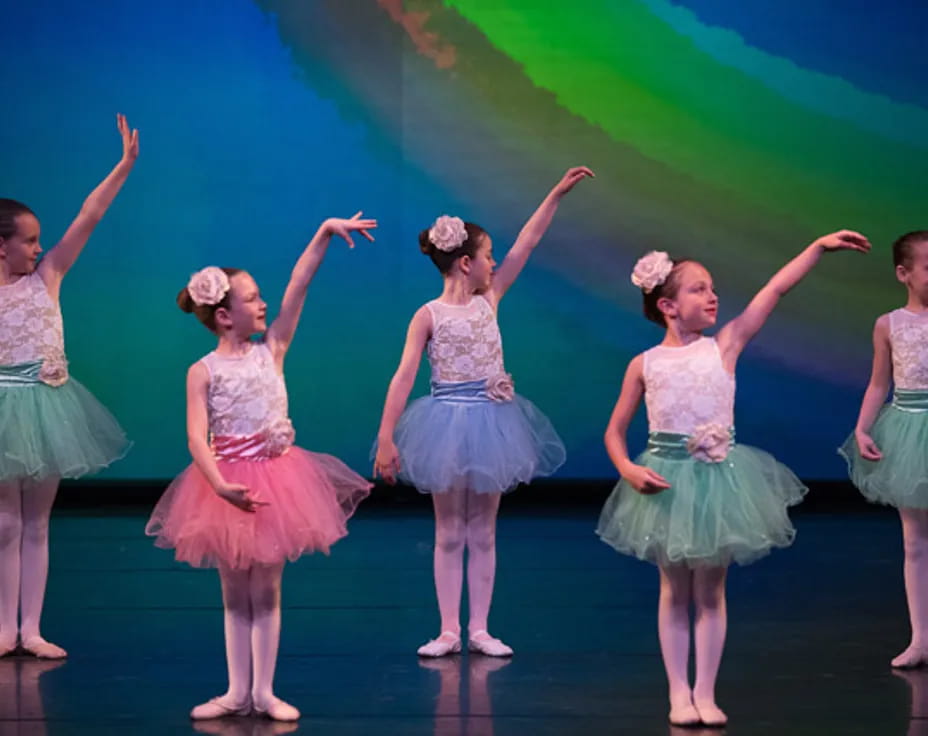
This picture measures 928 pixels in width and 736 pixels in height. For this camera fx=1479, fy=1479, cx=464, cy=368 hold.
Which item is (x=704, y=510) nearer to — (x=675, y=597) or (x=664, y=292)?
(x=675, y=597)

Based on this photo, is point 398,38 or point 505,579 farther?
point 398,38

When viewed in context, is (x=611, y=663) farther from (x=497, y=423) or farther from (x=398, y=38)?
(x=398, y=38)

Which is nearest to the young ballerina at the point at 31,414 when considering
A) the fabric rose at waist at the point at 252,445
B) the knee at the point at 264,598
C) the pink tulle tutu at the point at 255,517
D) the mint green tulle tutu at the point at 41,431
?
the mint green tulle tutu at the point at 41,431

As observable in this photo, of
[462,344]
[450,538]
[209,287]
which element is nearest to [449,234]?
[462,344]

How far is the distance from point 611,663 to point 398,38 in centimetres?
424

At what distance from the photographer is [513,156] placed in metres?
7.64

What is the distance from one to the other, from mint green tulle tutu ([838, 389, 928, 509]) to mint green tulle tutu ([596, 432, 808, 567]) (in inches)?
26.2

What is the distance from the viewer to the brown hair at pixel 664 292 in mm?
3789

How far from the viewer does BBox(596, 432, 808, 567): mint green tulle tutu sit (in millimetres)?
3561

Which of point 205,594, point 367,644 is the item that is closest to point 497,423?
point 367,644

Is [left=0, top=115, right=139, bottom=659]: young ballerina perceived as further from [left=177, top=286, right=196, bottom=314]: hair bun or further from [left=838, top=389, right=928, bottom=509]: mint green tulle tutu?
[left=838, top=389, right=928, bottom=509]: mint green tulle tutu

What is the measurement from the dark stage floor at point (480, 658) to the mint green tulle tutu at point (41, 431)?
22.4 inches

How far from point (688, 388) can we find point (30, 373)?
6.85 feet

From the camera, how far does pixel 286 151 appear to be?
25.1 ft
